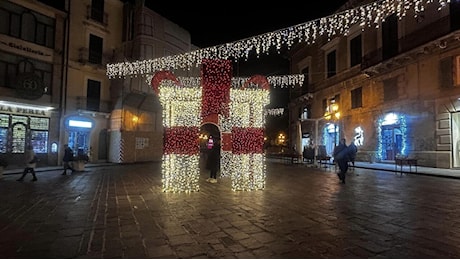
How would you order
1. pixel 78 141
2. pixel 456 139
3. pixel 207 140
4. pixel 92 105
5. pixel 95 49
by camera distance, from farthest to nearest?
pixel 207 140 < pixel 95 49 < pixel 92 105 < pixel 78 141 < pixel 456 139

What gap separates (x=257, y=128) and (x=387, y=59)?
14204 millimetres

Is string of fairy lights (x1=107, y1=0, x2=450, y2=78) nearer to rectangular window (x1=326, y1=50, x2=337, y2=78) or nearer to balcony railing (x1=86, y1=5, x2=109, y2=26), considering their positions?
balcony railing (x1=86, y1=5, x2=109, y2=26)

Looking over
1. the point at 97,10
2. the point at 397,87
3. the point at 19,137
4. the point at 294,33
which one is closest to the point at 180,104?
the point at 294,33

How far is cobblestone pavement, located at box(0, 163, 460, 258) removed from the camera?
13.2 ft

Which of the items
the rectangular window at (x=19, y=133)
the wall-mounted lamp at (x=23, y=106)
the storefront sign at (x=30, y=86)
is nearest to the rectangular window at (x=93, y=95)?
the wall-mounted lamp at (x=23, y=106)

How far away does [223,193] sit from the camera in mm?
8820

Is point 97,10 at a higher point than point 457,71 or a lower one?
higher

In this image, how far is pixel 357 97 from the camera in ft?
79.5

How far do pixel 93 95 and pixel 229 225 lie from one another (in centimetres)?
2158

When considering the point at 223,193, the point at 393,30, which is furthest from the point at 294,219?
the point at 393,30

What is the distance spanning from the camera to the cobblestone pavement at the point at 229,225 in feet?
13.2

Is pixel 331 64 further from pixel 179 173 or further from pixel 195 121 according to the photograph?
pixel 179 173

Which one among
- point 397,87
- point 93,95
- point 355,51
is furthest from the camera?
point 355,51

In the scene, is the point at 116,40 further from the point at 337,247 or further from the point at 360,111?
the point at 337,247
